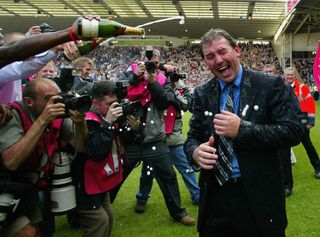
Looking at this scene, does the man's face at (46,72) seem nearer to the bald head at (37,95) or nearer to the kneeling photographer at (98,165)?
the kneeling photographer at (98,165)

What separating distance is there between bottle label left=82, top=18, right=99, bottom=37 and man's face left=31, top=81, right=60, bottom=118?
3.86 feet

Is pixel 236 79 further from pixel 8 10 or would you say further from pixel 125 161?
pixel 8 10

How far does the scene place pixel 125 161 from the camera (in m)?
4.14

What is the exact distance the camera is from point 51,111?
2.41 meters

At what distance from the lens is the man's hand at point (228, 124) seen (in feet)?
6.54

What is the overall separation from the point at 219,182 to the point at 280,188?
0.38 metres

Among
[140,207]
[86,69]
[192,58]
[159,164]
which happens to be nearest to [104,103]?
[159,164]

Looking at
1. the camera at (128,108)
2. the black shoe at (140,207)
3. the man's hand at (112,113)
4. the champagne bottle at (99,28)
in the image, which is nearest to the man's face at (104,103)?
the camera at (128,108)

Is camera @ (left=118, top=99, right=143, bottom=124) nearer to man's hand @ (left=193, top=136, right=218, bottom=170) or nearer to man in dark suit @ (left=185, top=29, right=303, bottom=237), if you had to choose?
man in dark suit @ (left=185, top=29, right=303, bottom=237)

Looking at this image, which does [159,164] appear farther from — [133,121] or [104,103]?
[104,103]

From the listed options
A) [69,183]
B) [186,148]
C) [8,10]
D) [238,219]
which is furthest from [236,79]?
[8,10]

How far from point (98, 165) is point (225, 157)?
4.51 feet

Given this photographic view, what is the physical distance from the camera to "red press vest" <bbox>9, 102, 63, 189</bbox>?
256cm

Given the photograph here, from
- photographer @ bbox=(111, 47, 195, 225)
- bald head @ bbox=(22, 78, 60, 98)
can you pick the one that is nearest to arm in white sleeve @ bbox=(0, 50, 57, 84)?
bald head @ bbox=(22, 78, 60, 98)
